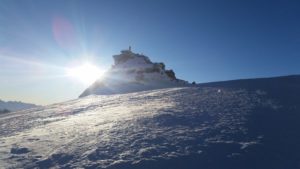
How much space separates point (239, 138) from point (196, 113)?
370 cm

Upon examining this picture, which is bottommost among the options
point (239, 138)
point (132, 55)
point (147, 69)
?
point (239, 138)

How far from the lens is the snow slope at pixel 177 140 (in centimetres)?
757

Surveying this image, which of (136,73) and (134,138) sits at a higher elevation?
(136,73)

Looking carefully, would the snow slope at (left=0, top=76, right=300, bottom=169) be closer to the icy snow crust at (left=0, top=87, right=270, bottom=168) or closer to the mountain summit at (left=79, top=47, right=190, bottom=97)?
the icy snow crust at (left=0, top=87, right=270, bottom=168)

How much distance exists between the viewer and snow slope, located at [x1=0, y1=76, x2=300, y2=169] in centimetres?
757

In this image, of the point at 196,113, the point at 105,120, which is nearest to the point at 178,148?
the point at 196,113

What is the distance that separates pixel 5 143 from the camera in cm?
1165

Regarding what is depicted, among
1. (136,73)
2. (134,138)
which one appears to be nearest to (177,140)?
(134,138)

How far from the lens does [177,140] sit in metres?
9.05

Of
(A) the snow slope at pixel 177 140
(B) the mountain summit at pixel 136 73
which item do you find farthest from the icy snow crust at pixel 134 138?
(B) the mountain summit at pixel 136 73

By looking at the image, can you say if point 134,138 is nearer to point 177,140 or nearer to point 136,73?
point 177,140

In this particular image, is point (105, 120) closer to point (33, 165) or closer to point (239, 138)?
point (33, 165)

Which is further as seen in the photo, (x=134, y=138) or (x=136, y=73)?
(x=136, y=73)

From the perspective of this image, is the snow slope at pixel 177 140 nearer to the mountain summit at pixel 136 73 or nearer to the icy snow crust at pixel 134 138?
the icy snow crust at pixel 134 138
